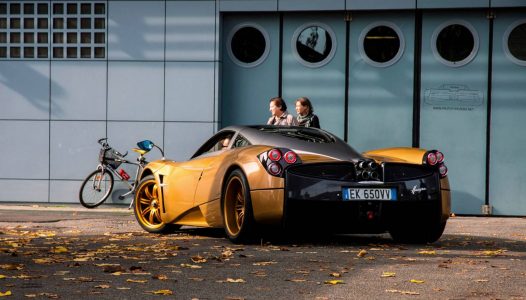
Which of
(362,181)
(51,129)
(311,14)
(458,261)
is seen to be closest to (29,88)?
(51,129)

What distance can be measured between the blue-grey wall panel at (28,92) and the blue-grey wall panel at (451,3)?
6.67 meters

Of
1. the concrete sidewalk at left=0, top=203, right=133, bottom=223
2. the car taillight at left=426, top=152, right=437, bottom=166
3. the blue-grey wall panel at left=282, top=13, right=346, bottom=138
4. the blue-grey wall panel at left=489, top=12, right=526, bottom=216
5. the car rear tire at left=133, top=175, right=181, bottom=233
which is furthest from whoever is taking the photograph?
the blue-grey wall panel at left=282, top=13, right=346, bottom=138

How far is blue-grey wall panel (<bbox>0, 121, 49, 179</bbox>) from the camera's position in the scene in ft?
64.1

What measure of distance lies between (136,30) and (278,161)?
9820 mm

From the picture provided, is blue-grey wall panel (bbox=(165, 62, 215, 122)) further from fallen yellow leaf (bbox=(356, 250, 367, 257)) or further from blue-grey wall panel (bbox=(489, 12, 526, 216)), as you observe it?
fallen yellow leaf (bbox=(356, 250, 367, 257))

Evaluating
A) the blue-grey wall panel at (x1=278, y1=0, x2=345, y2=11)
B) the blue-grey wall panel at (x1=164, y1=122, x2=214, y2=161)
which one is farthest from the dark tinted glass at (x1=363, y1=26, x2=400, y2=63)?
the blue-grey wall panel at (x1=164, y1=122, x2=214, y2=161)

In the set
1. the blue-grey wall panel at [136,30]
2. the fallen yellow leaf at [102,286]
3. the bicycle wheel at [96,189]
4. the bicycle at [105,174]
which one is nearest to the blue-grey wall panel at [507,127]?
the bicycle at [105,174]

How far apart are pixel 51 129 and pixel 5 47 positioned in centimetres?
175

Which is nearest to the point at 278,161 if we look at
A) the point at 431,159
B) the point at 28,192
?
the point at 431,159

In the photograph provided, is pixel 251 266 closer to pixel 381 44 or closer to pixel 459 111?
pixel 459 111

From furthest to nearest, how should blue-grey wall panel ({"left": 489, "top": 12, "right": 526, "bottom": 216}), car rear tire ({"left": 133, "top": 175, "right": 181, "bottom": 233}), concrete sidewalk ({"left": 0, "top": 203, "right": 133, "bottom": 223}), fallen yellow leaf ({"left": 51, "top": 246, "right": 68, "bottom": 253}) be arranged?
blue-grey wall panel ({"left": 489, "top": 12, "right": 526, "bottom": 216}), concrete sidewalk ({"left": 0, "top": 203, "right": 133, "bottom": 223}), car rear tire ({"left": 133, "top": 175, "right": 181, "bottom": 233}), fallen yellow leaf ({"left": 51, "top": 246, "right": 68, "bottom": 253})

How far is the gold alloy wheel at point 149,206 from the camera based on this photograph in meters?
12.2

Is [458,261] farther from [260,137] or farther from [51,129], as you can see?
[51,129]

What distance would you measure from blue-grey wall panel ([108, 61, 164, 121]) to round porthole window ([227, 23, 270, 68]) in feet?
4.31
